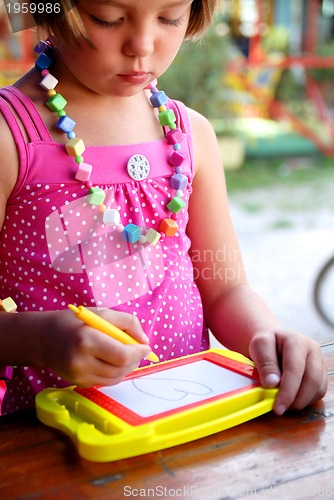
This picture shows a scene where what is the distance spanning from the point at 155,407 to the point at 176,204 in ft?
0.95

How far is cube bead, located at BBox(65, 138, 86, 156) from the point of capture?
73cm

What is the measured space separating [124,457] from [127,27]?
1.33 feet

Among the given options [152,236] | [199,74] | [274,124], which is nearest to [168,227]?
[152,236]

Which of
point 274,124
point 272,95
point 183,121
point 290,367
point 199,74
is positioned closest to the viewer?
point 290,367

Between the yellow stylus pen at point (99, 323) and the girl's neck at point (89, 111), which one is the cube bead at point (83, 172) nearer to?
the girl's neck at point (89, 111)

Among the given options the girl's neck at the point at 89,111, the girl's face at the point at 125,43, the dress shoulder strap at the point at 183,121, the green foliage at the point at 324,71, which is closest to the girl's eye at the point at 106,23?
the girl's face at the point at 125,43

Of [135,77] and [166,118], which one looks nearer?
[135,77]

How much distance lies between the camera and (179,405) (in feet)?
1.92

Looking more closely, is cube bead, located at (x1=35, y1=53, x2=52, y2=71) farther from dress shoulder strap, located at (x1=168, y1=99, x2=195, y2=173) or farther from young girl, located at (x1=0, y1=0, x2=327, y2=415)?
dress shoulder strap, located at (x1=168, y1=99, x2=195, y2=173)

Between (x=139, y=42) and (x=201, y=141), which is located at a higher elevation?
(x=139, y=42)

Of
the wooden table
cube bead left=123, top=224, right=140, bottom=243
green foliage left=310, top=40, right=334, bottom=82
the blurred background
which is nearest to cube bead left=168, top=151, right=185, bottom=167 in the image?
cube bead left=123, top=224, right=140, bottom=243

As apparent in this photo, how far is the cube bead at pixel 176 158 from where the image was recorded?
0.81 meters

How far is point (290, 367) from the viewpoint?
2.11 ft

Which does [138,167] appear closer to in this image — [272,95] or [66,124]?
[66,124]
